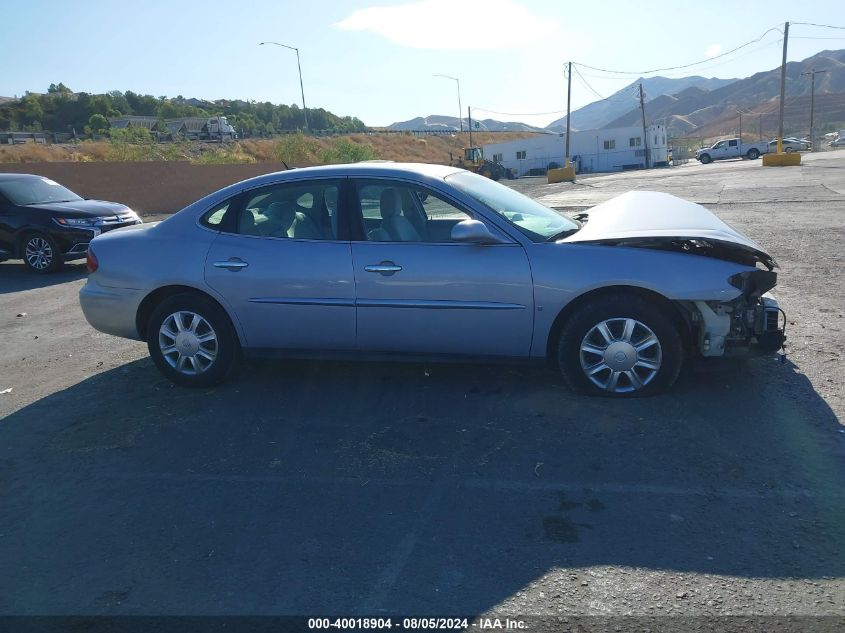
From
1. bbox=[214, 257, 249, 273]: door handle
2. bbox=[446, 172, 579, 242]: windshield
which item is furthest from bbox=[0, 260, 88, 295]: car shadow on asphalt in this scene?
bbox=[446, 172, 579, 242]: windshield

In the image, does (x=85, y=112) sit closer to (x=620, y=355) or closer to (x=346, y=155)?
(x=346, y=155)

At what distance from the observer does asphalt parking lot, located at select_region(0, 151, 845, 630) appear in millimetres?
3203

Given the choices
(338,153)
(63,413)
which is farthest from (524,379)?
(338,153)

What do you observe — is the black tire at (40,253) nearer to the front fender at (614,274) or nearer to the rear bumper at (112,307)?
the rear bumper at (112,307)

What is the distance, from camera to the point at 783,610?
2949 mm

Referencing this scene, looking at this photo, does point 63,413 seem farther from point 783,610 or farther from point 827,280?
point 827,280

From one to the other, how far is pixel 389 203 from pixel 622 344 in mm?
1923

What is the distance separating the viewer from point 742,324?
16.5 feet

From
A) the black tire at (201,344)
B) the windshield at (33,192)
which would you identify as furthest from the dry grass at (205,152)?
the black tire at (201,344)

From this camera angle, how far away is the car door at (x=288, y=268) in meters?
5.41

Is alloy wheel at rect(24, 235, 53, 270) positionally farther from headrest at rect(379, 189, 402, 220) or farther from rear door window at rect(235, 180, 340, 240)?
headrest at rect(379, 189, 402, 220)

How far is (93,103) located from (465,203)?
93.7 m

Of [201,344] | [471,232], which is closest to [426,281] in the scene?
[471,232]

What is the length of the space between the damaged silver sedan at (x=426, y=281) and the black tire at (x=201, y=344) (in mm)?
11
